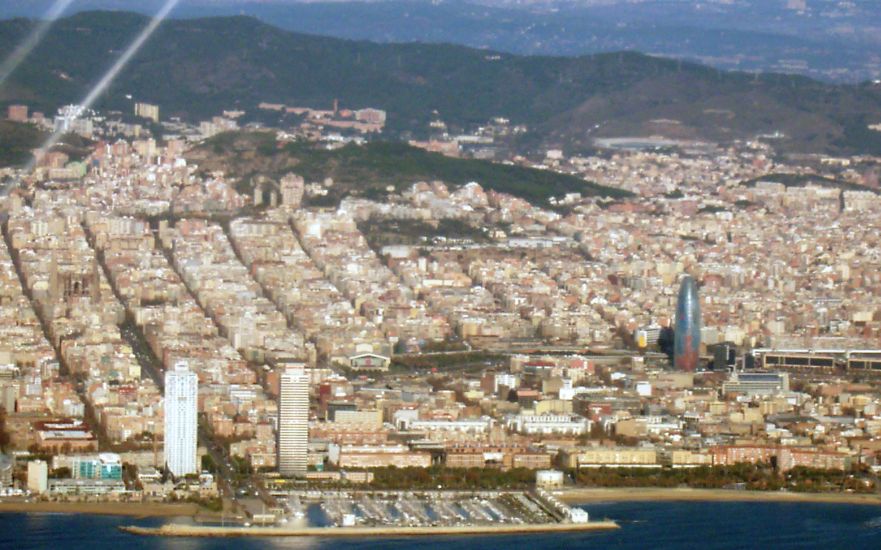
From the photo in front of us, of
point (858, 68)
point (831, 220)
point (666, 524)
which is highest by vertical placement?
point (858, 68)

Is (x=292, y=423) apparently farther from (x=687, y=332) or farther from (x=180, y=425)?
(x=687, y=332)

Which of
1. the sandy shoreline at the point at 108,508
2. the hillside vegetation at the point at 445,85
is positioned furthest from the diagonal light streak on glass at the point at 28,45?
the sandy shoreline at the point at 108,508

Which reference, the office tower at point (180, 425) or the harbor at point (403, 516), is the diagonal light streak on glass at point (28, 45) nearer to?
the office tower at point (180, 425)

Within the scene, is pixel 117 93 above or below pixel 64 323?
above

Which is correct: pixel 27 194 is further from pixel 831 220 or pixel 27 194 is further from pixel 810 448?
pixel 810 448

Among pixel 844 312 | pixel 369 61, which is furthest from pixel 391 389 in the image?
pixel 369 61
